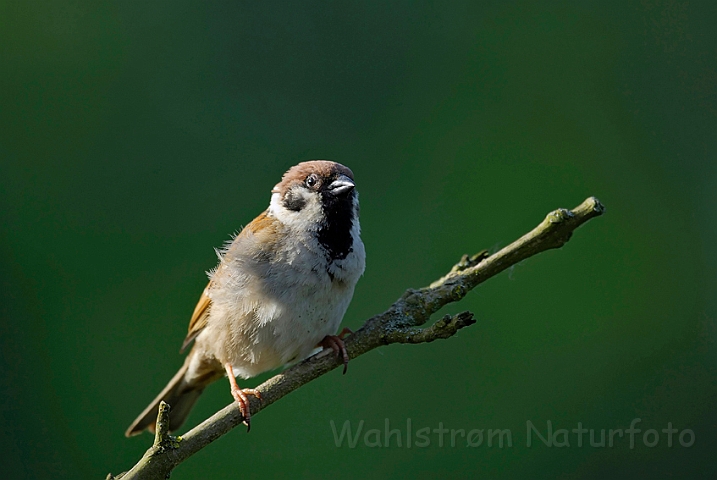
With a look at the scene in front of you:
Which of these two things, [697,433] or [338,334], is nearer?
[338,334]

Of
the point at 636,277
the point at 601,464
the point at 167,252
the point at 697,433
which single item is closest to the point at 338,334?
the point at 167,252

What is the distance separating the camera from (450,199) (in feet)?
14.7

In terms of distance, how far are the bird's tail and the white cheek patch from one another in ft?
2.75

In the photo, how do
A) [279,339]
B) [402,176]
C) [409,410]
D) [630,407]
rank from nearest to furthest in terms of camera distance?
[279,339]
[409,410]
[630,407]
[402,176]

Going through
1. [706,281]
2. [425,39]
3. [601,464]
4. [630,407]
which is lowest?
[601,464]

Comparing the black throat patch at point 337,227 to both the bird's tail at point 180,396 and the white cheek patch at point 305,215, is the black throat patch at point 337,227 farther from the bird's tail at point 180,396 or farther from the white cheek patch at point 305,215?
the bird's tail at point 180,396

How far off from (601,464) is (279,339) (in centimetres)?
245

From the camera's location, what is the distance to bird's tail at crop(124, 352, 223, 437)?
3.18 meters

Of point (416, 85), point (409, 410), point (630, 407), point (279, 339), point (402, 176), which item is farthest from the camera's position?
point (416, 85)

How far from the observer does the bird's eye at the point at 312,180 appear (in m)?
2.73

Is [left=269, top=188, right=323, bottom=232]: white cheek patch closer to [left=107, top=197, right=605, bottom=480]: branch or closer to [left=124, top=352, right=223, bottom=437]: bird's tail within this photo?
[left=107, top=197, right=605, bottom=480]: branch

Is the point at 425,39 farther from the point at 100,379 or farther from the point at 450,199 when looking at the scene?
the point at 100,379

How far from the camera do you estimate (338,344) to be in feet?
8.04

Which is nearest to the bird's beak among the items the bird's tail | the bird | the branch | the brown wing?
the bird
